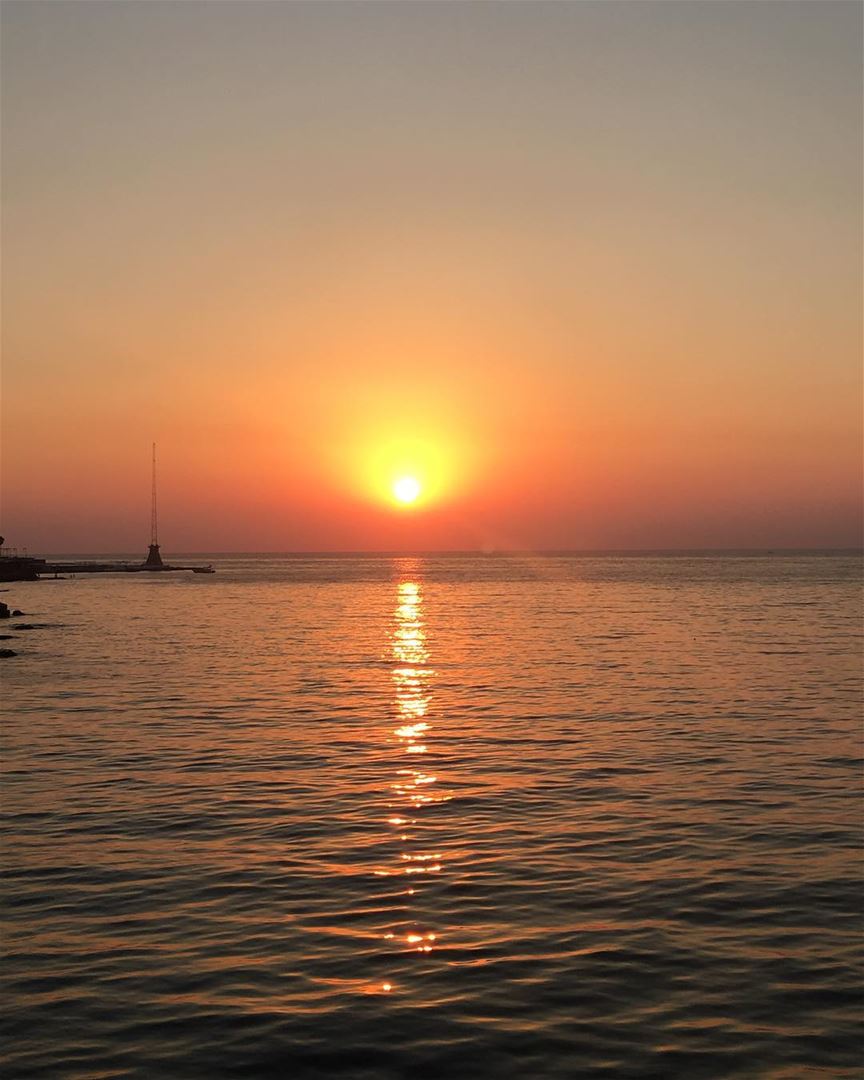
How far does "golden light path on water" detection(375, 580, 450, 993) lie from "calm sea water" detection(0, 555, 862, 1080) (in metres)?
0.10

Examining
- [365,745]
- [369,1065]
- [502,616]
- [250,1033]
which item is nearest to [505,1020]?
[369,1065]

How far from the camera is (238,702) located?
4147cm

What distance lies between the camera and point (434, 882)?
18000mm

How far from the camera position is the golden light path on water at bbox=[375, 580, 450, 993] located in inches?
692

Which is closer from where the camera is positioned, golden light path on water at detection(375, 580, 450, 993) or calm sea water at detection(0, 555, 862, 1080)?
calm sea water at detection(0, 555, 862, 1080)

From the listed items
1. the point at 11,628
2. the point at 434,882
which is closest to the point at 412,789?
the point at 434,882

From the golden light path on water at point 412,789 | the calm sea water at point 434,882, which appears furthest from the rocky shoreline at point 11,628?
the golden light path on water at point 412,789

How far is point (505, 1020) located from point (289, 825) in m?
9.90

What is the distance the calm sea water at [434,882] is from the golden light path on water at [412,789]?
104 mm

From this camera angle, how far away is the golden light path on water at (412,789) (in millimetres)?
17578

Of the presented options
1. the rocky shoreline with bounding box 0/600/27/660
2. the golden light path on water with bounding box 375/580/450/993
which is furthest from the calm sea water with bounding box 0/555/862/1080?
the rocky shoreline with bounding box 0/600/27/660

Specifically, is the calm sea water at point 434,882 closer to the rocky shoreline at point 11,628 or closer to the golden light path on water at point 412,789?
the golden light path on water at point 412,789

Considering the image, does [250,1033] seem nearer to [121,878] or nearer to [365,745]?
[121,878]

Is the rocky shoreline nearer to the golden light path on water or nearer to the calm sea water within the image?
the calm sea water
